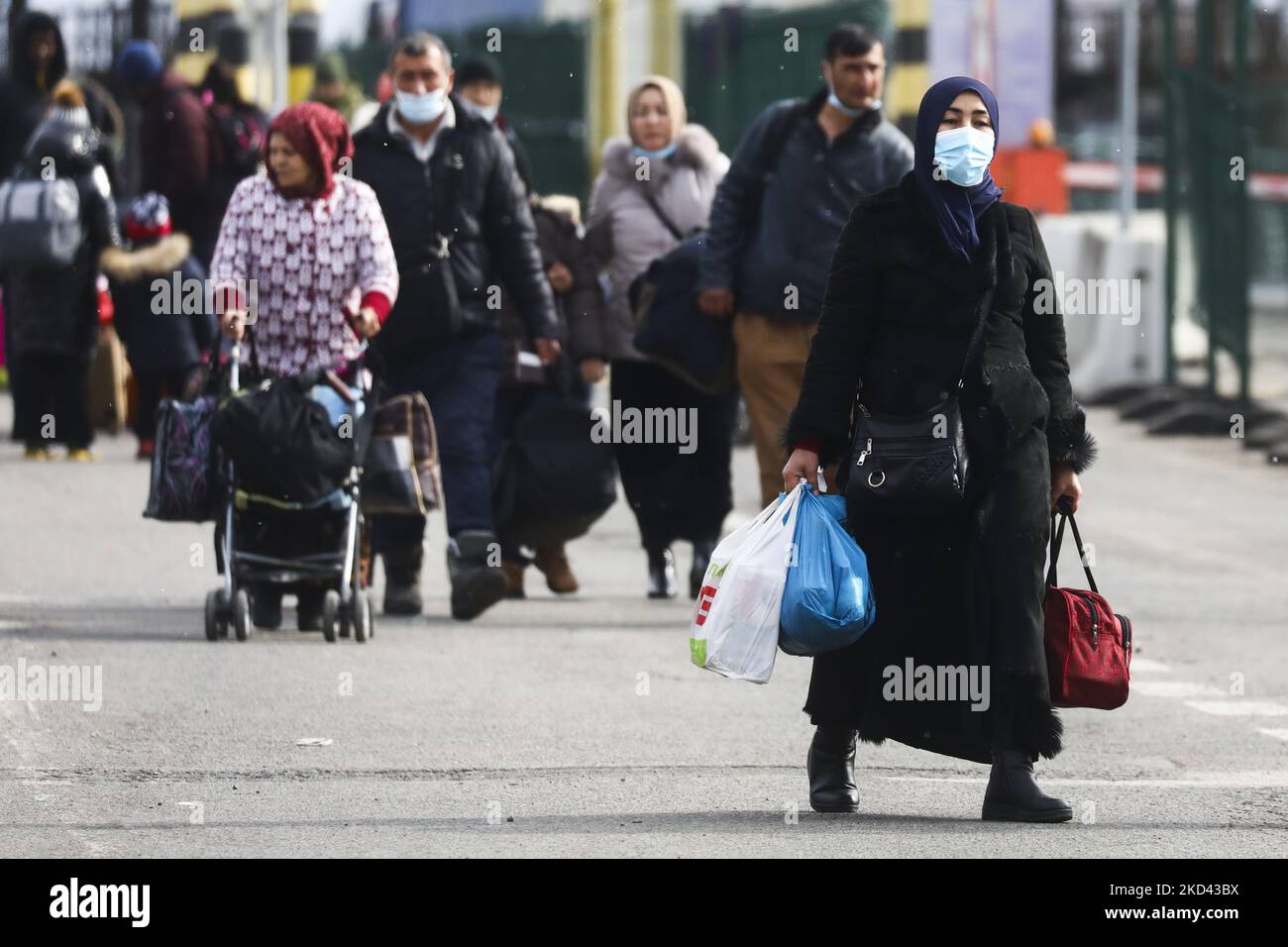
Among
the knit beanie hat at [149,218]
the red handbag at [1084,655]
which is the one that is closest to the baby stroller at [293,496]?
the red handbag at [1084,655]

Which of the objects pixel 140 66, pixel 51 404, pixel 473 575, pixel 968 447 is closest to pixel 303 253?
pixel 473 575

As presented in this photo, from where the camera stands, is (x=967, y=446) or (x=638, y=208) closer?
(x=967, y=446)

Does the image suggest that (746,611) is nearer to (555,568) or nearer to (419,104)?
(419,104)

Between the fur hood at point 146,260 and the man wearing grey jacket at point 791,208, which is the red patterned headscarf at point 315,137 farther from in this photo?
the fur hood at point 146,260

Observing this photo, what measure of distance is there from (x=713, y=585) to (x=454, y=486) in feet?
12.8

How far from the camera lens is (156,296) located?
15438 millimetres

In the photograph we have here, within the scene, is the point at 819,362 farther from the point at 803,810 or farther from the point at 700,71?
the point at 700,71

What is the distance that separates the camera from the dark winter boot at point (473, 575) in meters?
10.5

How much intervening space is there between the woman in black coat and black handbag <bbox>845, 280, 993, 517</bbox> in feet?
0.11

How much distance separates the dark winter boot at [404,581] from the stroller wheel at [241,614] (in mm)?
956

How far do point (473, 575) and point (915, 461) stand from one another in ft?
12.6

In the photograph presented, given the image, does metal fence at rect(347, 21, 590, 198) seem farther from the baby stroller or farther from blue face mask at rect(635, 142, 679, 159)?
the baby stroller

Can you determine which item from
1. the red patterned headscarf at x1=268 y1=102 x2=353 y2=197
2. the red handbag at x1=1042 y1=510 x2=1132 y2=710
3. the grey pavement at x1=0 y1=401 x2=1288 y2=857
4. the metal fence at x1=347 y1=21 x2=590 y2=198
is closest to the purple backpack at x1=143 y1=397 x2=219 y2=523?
the grey pavement at x1=0 y1=401 x2=1288 y2=857
